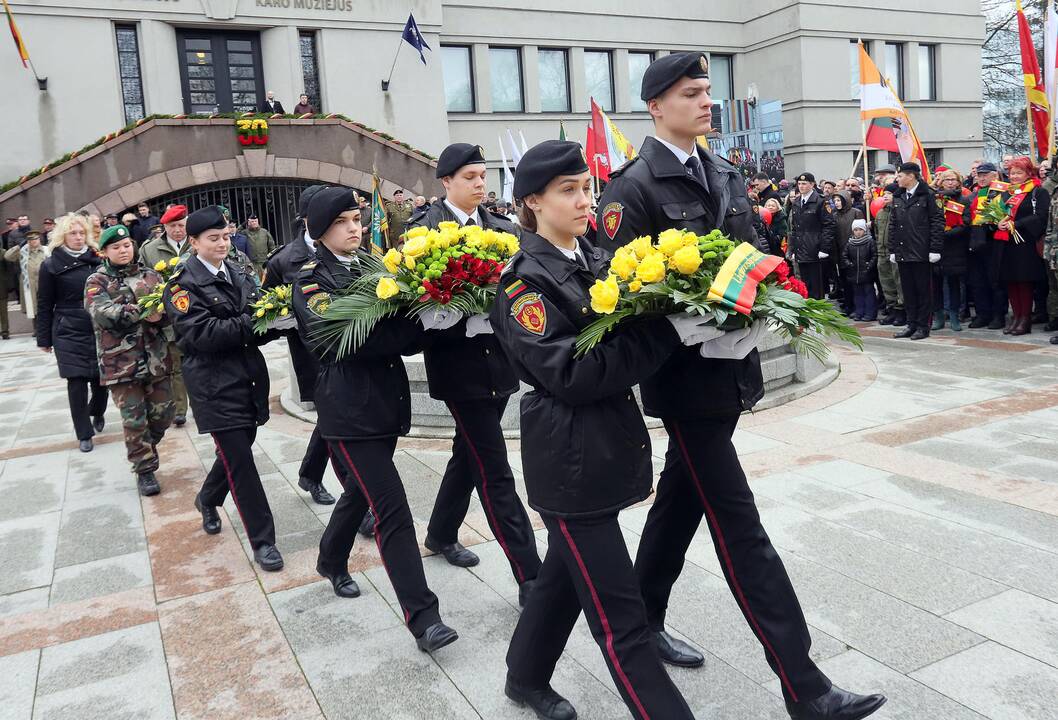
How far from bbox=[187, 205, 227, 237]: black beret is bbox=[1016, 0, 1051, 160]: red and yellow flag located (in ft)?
32.0

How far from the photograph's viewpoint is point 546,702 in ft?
10.4

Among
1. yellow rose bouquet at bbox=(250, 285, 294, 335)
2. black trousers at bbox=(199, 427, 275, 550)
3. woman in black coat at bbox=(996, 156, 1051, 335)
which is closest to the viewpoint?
yellow rose bouquet at bbox=(250, 285, 294, 335)

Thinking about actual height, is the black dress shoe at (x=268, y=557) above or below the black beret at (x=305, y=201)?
below

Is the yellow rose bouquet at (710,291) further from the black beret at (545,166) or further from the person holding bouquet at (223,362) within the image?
the person holding bouquet at (223,362)

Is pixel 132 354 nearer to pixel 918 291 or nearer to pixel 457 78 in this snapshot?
pixel 918 291

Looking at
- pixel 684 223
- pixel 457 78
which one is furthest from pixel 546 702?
pixel 457 78

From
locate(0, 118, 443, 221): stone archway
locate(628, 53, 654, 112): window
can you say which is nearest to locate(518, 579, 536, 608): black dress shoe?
locate(0, 118, 443, 221): stone archway

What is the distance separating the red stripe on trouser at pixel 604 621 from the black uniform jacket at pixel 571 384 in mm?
102

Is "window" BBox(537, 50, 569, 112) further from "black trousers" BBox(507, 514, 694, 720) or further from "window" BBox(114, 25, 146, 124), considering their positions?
"black trousers" BBox(507, 514, 694, 720)

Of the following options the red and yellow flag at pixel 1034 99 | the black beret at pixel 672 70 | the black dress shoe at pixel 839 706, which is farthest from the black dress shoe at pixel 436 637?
the red and yellow flag at pixel 1034 99

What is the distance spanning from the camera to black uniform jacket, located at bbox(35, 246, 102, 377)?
7.98 meters

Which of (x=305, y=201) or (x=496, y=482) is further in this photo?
(x=305, y=201)

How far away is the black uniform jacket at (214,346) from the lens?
4.92m

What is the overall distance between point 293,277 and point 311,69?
2115cm
